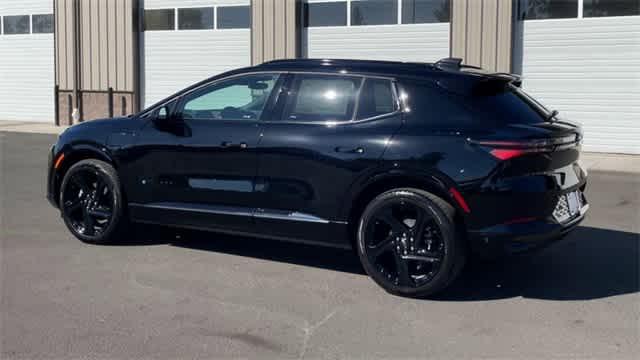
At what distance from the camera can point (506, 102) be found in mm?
6332

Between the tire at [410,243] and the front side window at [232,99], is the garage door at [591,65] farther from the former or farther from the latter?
the tire at [410,243]

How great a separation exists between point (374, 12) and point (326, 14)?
126 cm

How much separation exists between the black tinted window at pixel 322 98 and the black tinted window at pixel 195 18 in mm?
16423

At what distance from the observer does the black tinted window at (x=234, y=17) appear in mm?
21906

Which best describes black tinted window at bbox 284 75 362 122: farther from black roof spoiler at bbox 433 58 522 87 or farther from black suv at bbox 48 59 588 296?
black roof spoiler at bbox 433 58 522 87

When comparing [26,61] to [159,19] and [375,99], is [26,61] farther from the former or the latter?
[375,99]

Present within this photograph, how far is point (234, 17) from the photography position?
2214cm

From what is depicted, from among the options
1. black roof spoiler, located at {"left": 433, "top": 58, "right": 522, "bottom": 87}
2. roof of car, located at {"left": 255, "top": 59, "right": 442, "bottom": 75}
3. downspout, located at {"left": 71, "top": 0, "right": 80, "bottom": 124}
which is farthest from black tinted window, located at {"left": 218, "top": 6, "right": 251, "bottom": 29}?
black roof spoiler, located at {"left": 433, "top": 58, "right": 522, "bottom": 87}

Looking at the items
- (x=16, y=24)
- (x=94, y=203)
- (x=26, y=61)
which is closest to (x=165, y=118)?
(x=94, y=203)

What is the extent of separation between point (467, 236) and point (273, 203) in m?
1.56

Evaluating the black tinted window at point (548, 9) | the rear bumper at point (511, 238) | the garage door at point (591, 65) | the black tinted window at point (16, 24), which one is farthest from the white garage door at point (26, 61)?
the rear bumper at point (511, 238)

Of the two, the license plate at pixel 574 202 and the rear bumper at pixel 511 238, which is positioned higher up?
the license plate at pixel 574 202

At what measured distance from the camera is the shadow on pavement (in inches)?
249

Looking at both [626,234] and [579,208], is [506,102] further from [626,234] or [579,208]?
[626,234]
